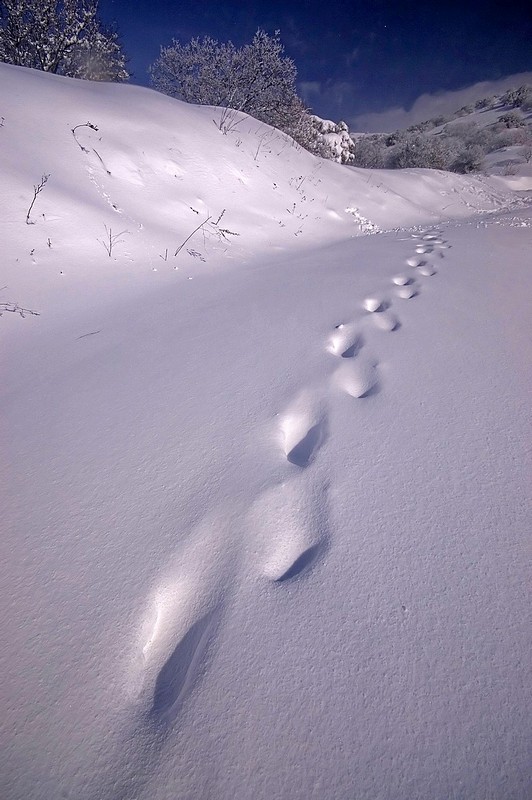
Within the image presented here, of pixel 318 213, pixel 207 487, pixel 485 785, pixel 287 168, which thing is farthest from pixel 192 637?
pixel 287 168

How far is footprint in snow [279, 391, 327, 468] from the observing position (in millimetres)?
1168

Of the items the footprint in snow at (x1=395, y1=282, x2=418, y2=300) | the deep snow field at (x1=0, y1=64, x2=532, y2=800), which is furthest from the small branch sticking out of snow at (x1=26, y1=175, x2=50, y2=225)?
the footprint in snow at (x1=395, y1=282, x2=418, y2=300)

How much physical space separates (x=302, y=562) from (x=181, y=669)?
0.33 metres

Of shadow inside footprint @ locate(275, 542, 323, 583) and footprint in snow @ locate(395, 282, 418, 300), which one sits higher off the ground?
footprint in snow @ locate(395, 282, 418, 300)

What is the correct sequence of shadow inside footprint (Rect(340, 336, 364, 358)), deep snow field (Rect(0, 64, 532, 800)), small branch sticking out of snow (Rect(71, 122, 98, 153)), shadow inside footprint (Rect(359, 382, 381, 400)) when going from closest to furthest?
deep snow field (Rect(0, 64, 532, 800))
shadow inside footprint (Rect(359, 382, 381, 400))
shadow inside footprint (Rect(340, 336, 364, 358))
small branch sticking out of snow (Rect(71, 122, 98, 153))

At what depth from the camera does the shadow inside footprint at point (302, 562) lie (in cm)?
84

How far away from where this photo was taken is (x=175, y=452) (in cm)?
119

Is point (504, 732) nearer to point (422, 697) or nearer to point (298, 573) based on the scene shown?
point (422, 697)

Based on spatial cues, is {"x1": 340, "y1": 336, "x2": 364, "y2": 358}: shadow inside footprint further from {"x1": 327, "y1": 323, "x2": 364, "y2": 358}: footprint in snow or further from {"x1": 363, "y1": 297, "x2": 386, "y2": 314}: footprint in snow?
{"x1": 363, "y1": 297, "x2": 386, "y2": 314}: footprint in snow

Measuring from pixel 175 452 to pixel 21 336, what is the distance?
4.16 feet

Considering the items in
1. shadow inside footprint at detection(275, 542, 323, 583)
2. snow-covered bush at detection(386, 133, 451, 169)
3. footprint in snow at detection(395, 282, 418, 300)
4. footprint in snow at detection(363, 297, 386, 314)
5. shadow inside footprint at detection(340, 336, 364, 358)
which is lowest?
shadow inside footprint at detection(275, 542, 323, 583)

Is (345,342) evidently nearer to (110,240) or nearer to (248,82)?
(110,240)

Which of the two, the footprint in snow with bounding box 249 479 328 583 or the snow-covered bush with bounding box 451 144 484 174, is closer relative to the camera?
the footprint in snow with bounding box 249 479 328 583

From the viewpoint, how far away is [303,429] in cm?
128
